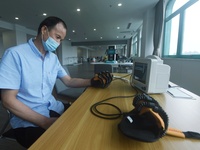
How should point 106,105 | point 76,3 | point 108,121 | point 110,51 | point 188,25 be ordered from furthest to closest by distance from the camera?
point 110,51, point 76,3, point 188,25, point 106,105, point 108,121

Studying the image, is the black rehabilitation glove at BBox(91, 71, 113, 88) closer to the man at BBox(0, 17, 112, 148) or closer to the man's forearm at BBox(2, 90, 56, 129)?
the man at BBox(0, 17, 112, 148)

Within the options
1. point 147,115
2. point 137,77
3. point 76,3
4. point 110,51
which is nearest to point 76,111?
point 147,115

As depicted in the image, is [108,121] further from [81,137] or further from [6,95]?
[6,95]

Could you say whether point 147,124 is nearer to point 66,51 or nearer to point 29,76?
point 29,76

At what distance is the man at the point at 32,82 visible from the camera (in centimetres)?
71

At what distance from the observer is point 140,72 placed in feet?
3.38

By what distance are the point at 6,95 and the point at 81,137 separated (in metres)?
0.57

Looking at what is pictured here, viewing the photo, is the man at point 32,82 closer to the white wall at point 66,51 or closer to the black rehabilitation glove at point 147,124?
the black rehabilitation glove at point 147,124

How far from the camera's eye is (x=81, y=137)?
42 cm

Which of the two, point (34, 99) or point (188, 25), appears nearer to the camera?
point (34, 99)

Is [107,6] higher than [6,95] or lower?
higher

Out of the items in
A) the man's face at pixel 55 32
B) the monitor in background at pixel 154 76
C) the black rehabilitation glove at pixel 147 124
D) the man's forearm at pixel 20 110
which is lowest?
the man's forearm at pixel 20 110

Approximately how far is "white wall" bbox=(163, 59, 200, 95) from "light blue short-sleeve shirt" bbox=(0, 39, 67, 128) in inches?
105

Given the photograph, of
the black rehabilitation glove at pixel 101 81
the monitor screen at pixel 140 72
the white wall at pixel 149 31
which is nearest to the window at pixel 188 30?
the white wall at pixel 149 31
